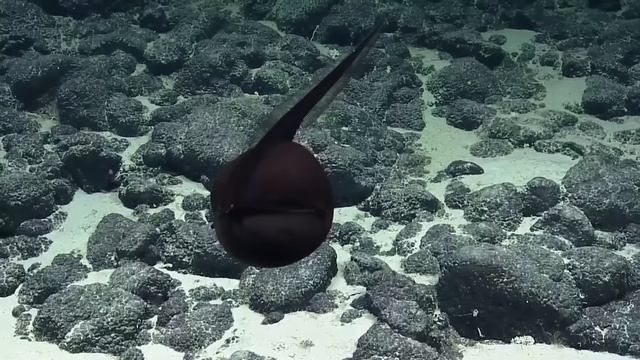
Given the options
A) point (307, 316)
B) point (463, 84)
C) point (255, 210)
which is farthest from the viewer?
point (463, 84)

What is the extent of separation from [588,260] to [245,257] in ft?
14.6

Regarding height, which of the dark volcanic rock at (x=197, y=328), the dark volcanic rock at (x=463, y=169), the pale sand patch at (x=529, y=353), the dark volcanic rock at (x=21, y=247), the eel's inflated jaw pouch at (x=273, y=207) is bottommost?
the dark volcanic rock at (x=21, y=247)

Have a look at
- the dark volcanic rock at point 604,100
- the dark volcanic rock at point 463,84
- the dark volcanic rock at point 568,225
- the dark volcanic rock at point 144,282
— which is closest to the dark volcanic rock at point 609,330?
the dark volcanic rock at point 568,225

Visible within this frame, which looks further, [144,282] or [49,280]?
[49,280]

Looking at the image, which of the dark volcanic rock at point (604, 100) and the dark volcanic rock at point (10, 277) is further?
the dark volcanic rock at point (604, 100)

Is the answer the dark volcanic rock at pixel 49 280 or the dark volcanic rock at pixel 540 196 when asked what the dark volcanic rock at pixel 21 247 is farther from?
the dark volcanic rock at pixel 540 196

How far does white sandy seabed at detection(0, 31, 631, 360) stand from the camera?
466 cm

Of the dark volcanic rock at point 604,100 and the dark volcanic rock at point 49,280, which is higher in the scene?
the dark volcanic rock at point 604,100

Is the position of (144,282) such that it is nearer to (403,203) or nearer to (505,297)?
(403,203)

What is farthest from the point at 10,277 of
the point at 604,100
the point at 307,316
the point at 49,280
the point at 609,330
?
the point at 604,100

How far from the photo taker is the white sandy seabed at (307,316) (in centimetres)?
466

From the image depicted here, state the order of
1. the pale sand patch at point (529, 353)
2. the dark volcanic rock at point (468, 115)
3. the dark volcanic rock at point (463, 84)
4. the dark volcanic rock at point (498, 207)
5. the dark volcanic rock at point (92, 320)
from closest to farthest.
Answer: the pale sand patch at point (529, 353) → the dark volcanic rock at point (92, 320) → the dark volcanic rock at point (498, 207) → the dark volcanic rock at point (468, 115) → the dark volcanic rock at point (463, 84)

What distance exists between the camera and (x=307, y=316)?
5.08 metres

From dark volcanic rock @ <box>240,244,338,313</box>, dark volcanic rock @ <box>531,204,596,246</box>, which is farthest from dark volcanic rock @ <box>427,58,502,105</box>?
dark volcanic rock @ <box>240,244,338,313</box>
